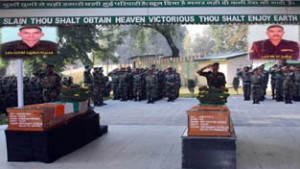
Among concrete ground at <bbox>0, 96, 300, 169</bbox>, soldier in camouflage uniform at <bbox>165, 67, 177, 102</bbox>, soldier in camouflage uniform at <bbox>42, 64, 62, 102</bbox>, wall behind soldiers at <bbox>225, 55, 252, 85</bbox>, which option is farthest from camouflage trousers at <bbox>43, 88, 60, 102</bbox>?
wall behind soldiers at <bbox>225, 55, 252, 85</bbox>

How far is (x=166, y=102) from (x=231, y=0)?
37.6 feet

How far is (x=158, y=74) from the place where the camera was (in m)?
20.8

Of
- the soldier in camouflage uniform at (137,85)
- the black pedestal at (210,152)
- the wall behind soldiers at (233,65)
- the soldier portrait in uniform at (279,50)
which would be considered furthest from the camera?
the wall behind soldiers at (233,65)

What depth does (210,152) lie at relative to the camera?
681 cm

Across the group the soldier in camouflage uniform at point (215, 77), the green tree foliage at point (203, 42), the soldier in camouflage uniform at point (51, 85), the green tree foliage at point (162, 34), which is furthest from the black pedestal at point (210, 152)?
the green tree foliage at point (203, 42)

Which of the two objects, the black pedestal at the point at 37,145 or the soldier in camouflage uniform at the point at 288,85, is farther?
the soldier in camouflage uniform at the point at 288,85

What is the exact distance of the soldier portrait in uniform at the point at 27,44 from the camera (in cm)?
1014

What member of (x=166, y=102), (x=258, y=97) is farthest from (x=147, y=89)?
(x=258, y=97)

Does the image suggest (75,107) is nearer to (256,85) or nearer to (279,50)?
(256,85)

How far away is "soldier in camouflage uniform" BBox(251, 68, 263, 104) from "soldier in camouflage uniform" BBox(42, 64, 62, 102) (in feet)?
29.1

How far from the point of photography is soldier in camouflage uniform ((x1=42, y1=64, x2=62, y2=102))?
40.2 ft

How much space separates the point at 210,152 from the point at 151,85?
12593mm

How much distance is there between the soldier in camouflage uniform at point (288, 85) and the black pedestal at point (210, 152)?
39.5ft

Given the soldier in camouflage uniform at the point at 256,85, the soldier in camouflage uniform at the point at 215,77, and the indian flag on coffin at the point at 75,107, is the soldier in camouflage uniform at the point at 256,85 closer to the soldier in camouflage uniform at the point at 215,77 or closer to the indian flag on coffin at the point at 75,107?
the soldier in camouflage uniform at the point at 215,77
